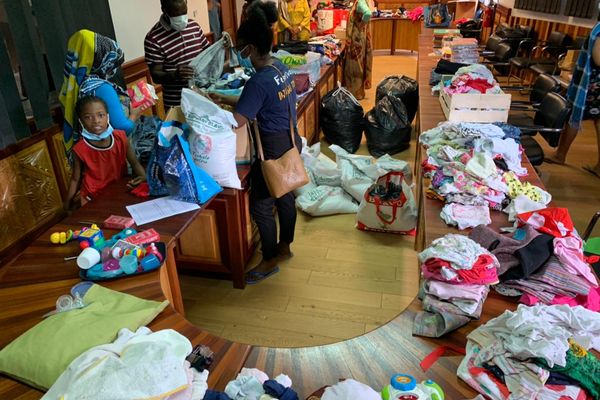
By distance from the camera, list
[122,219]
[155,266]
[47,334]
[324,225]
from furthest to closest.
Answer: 1. [324,225]
2. [122,219]
3. [155,266]
4. [47,334]

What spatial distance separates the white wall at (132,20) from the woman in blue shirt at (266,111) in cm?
155

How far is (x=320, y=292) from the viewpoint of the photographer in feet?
8.55

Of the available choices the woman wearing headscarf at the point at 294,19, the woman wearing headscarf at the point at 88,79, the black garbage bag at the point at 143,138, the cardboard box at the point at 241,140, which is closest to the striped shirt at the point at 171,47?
the woman wearing headscarf at the point at 88,79

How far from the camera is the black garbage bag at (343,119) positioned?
4.32m

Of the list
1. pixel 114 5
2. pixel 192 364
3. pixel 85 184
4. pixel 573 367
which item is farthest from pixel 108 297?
pixel 114 5

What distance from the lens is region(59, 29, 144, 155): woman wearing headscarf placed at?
222 cm

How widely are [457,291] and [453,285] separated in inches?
1.0

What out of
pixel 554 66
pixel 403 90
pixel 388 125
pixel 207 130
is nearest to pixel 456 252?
pixel 207 130

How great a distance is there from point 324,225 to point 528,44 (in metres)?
5.22

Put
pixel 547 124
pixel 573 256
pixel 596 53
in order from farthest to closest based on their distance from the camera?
pixel 596 53
pixel 547 124
pixel 573 256

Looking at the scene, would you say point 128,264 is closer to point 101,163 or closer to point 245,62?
point 101,163

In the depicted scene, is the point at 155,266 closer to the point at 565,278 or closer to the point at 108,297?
the point at 108,297

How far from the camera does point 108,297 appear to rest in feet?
4.64

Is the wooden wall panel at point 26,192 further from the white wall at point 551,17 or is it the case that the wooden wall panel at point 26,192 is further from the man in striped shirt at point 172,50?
the white wall at point 551,17
